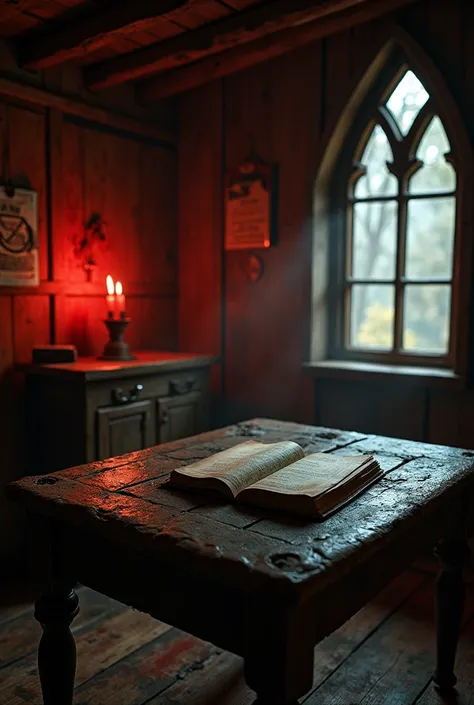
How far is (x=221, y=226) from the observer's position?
3.85 m

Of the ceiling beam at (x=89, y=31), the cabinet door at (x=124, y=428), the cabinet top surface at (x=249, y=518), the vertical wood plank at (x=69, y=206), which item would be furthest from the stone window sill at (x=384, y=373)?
the ceiling beam at (x=89, y=31)

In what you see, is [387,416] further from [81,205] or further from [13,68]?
[13,68]

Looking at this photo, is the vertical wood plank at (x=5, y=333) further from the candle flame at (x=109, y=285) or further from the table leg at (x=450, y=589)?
the table leg at (x=450, y=589)

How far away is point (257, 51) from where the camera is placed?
3.23m

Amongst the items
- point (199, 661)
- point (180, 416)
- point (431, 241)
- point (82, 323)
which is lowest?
point (199, 661)

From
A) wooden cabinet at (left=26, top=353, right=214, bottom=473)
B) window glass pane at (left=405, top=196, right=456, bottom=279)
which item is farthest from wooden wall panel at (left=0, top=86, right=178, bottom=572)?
window glass pane at (left=405, top=196, right=456, bottom=279)

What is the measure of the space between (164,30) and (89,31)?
0.42 m

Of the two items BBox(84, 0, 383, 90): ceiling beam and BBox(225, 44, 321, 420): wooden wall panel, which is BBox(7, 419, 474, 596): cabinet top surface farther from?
BBox(84, 0, 383, 90): ceiling beam

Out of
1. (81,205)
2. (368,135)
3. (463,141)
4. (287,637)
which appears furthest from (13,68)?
(287,637)

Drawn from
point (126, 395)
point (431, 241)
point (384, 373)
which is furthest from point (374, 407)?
point (431, 241)

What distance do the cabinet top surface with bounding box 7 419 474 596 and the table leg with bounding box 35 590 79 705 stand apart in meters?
0.22

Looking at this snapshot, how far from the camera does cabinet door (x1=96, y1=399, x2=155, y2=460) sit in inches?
118

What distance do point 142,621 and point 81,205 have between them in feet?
7.07

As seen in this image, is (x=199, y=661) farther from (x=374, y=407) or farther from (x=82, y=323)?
(x=82, y=323)
